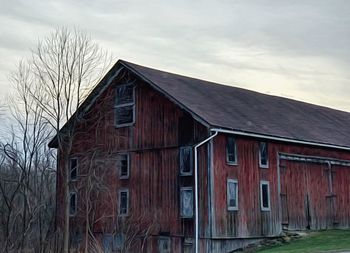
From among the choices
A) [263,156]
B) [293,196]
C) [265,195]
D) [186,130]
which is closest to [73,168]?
[186,130]

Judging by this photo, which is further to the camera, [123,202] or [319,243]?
[123,202]

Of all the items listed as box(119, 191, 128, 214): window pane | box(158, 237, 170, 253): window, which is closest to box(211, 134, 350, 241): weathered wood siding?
box(158, 237, 170, 253): window

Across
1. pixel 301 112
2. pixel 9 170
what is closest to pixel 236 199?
pixel 301 112

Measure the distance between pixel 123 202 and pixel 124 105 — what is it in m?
4.84

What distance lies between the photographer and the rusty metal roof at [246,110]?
2639 cm

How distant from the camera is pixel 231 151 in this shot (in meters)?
26.0

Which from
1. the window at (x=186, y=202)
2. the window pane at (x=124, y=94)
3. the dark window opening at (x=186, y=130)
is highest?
the window pane at (x=124, y=94)

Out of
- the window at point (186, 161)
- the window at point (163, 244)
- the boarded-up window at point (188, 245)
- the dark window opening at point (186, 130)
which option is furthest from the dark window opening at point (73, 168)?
the boarded-up window at point (188, 245)

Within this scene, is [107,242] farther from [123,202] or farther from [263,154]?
[263,154]

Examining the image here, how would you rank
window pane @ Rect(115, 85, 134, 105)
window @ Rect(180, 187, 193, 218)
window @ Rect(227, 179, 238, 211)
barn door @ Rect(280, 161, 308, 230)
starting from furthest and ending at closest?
1. window pane @ Rect(115, 85, 134, 105)
2. barn door @ Rect(280, 161, 308, 230)
3. window @ Rect(227, 179, 238, 211)
4. window @ Rect(180, 187, 193, 218)

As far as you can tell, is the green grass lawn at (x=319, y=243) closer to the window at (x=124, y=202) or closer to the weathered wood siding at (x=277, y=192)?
the weathered wood siding at (x=277, y=192)

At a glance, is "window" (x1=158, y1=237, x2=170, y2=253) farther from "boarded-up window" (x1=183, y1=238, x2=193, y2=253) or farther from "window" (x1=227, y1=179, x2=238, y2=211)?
"window" (x1=227, y1=179, x2=238, y2=211)

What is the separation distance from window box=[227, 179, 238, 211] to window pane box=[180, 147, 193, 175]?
1838mm

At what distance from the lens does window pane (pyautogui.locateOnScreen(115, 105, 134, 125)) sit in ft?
94.2
